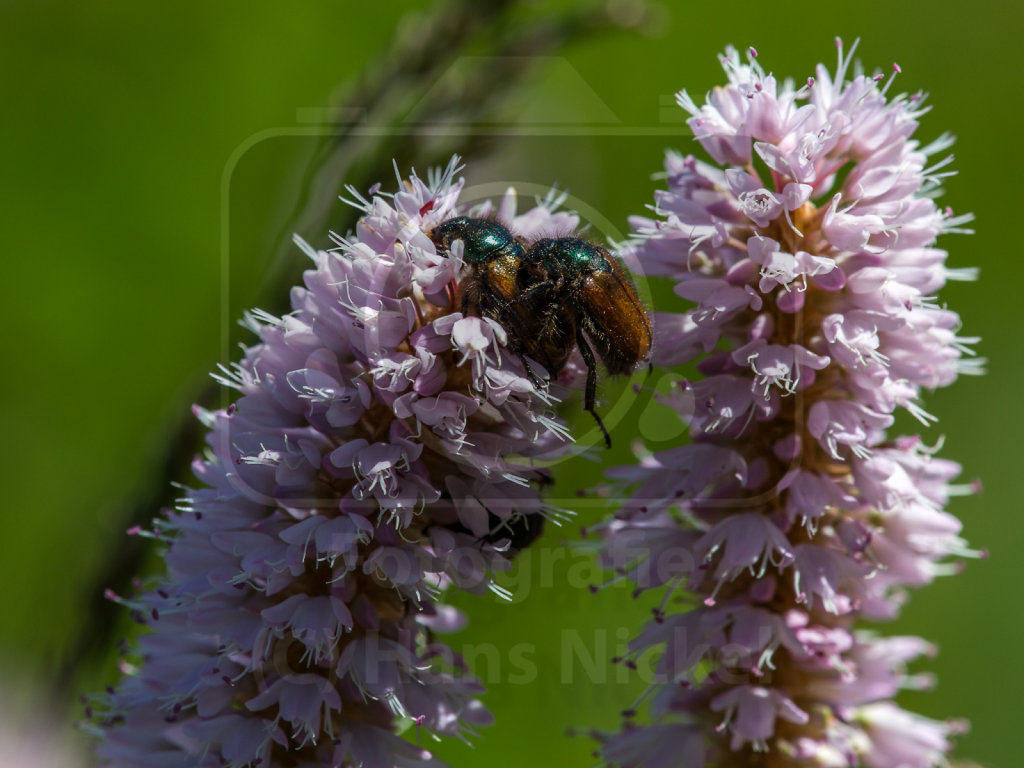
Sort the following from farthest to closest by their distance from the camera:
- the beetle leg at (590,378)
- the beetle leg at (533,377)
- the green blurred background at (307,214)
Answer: the green blurred background at (307,214) < the beetle leg at (590,378) < the beetle leg at (533,377)

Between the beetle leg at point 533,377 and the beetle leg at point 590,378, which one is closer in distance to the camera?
the beetle leg at point 533,377

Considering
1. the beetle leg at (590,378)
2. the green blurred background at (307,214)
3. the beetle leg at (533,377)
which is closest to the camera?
the beetle leg at (533,377)

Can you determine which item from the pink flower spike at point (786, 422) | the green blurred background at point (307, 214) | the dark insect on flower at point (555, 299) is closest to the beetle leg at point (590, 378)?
the dark insect on flower at point (555, 299)

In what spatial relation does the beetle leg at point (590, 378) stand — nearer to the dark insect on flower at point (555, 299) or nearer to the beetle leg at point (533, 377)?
the dark insect on flower at point (555, 299)

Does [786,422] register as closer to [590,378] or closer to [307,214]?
[590,378]

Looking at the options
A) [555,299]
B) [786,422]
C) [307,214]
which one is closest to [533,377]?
[555,299]
